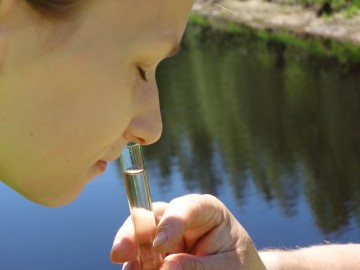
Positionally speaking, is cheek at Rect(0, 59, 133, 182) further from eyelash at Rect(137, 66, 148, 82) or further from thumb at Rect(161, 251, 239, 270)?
thumb at Rect(161, 251, 239, 270)

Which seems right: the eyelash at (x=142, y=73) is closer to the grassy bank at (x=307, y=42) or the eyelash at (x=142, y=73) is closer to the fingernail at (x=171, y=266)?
the fingernail at (x=171, y=266)

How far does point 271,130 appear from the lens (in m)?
5.28

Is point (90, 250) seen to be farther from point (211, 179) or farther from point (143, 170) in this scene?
point (143, 170)

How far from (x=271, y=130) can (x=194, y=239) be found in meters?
4.46

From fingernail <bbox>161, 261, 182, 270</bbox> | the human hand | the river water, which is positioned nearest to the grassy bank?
the river water

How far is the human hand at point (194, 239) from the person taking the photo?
763 millimetres

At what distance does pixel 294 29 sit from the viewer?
8.25 meters

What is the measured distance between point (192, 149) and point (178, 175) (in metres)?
0.60

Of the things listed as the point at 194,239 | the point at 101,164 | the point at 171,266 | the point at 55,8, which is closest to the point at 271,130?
the point at 194,239

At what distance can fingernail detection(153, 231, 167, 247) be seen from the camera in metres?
0.74

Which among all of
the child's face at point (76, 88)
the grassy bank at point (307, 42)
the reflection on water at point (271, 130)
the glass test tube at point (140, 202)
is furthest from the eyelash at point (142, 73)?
the grassy bank at point (307, 42)

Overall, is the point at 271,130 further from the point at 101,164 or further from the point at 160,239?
the point at 101,164

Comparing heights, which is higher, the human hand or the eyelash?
the eyelash

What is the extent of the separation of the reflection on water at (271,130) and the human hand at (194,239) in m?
2.87
